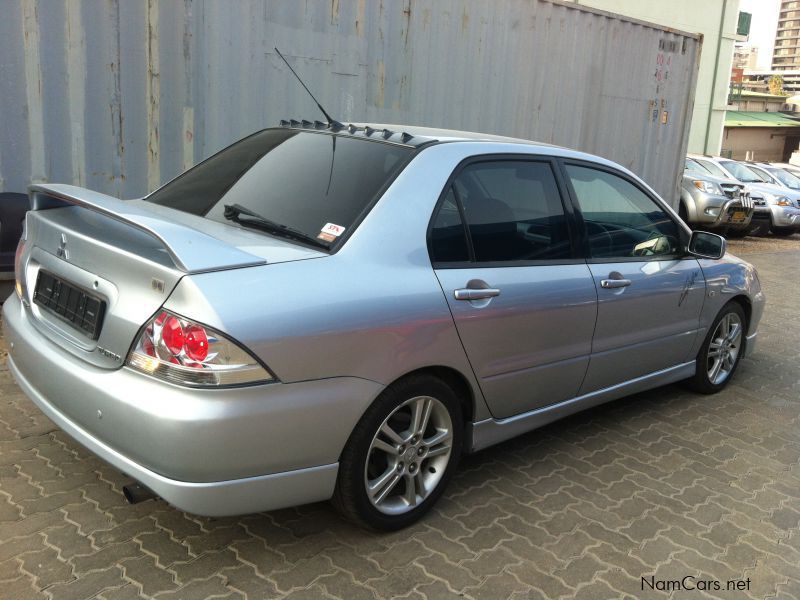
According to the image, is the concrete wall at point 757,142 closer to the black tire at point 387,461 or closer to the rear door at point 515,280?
the rear door at point 515,280

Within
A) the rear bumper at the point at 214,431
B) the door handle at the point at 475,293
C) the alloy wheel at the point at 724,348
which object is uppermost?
the door handle at the point at 475,293

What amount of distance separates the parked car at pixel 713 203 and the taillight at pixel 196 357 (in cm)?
1309

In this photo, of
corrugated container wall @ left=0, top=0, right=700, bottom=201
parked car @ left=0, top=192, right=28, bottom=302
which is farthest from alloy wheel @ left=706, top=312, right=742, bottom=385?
parked car @ left=0, top=192, right=28, bottom=302

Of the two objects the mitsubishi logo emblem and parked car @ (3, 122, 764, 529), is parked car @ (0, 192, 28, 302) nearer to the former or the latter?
parked car @ (3, 122, 764, 529)

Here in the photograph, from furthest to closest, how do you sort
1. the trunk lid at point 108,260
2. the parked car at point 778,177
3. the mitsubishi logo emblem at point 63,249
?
the parked car at point 778,177, the mitsubishi logo emblem at point 63,249, the trunk lid at point 108,260

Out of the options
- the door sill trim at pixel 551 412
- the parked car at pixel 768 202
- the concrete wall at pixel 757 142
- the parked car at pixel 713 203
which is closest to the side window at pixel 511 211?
the door sill trim at pixel 551 412

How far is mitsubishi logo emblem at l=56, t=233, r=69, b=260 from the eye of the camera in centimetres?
284

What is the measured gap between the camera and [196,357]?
2363 millimetres

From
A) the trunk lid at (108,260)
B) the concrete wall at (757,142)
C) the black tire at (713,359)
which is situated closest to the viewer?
the trunk lid at (108,260)

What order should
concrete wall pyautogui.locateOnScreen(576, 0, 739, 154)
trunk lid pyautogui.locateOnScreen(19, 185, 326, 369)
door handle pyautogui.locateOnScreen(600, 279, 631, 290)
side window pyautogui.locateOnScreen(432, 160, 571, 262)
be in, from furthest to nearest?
concrete wall pyautogui.locateOnScreen(576, 0, 739, 154), door handle pyautogui.locateOnScreen(600, 279, 631, 290), side window pyautogui.locateOnScreen(432, 160, 571, 262), trunk lid pyautogui.locateOnScreen(19, 185, 326, 369)

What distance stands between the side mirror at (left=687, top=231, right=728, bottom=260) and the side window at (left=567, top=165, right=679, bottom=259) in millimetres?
124

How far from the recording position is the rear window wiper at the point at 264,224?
2.86 m

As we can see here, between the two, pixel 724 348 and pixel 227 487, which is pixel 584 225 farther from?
pixel 227 487

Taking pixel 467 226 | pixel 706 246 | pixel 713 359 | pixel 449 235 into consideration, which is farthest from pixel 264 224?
pixel 713 359
